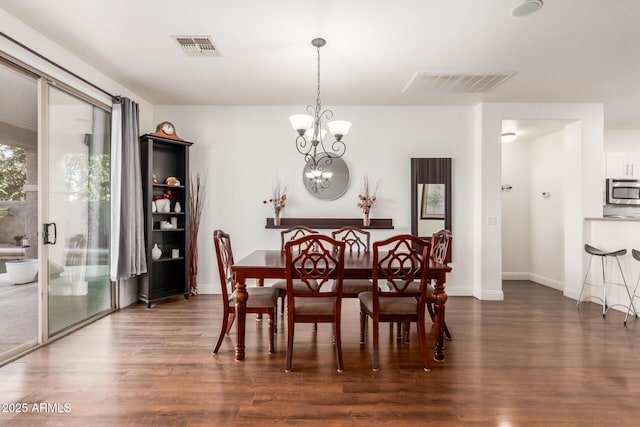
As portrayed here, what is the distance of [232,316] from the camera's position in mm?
3141

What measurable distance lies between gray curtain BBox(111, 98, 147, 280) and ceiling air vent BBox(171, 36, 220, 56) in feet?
4.09

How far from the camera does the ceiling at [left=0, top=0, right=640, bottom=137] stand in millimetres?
2520

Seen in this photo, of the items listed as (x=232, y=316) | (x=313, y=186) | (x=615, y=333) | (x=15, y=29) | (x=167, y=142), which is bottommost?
(x=615, y=333)

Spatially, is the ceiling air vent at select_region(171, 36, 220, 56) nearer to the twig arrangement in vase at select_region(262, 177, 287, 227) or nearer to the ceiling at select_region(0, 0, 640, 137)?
the ceiling at select_region(0, 0, 640, 137)

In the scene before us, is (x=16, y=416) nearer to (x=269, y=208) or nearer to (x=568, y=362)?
(x=269, y=208)

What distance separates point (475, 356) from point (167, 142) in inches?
164

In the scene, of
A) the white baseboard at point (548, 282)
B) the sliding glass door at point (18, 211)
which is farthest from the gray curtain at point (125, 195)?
the white baseboard at point (548, 282)

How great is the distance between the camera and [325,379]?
237cm

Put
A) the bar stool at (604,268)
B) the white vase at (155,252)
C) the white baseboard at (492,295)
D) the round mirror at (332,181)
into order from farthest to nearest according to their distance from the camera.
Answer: the round mirror at (332,181), the white baseboard at (492,295), the white vase at (155,252), the bar stool at (604,268)

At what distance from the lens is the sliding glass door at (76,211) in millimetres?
3096

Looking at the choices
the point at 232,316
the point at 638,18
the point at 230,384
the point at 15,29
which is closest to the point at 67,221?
the point at 15,29

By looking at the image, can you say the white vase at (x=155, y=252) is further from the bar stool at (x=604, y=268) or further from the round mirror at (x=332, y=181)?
the bar stool at (x=604, y=268)

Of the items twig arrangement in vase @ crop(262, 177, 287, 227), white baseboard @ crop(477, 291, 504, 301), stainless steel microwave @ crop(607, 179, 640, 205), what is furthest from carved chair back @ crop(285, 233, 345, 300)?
stainless steel microwave @ crop(607, 179, 640, 205)

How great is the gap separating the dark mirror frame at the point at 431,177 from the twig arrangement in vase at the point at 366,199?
21.0 inches
